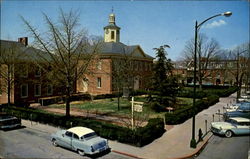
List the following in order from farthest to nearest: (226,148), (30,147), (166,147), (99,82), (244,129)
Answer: (99,82) < (244,129) < (226,148) < (166,147) < (30,147)

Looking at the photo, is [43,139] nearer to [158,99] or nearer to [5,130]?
[5,130]

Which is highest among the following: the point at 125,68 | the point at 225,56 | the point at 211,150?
the point at 225,56

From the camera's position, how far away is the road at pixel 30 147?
11.7 metres

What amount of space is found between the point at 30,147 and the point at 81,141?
332cm

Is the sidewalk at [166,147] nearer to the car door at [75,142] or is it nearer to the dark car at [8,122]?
the dark car at [8,122]

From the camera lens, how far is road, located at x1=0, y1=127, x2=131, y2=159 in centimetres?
1170

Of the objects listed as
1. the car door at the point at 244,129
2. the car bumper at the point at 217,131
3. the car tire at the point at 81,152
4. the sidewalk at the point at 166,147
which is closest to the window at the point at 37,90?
the sidewalk at the point at 166,147

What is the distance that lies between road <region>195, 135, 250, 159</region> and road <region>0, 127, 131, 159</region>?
4.84 m

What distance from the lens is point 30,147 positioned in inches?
505

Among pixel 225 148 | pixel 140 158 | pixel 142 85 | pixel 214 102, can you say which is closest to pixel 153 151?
pixel 140 158

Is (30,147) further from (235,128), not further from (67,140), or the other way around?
(235,128)

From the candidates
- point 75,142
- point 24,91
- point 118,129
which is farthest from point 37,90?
point 75,142

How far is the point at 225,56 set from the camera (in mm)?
52719

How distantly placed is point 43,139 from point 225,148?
37.5 feet
